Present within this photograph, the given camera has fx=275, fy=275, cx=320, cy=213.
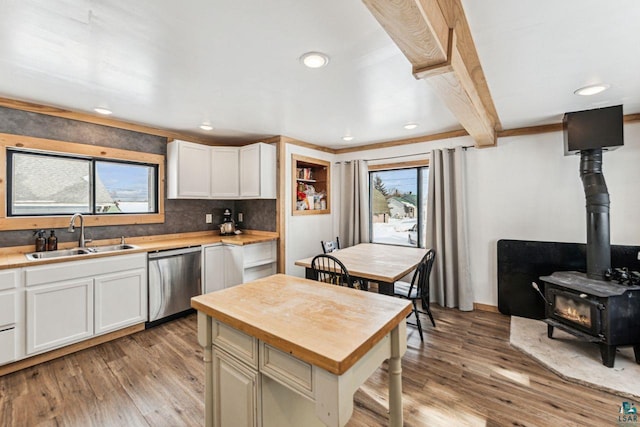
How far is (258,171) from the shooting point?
153 inches

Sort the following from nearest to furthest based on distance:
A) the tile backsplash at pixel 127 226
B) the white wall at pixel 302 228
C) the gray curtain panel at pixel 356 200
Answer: the tile backsplash at pixel 127 226, the white wall at pixel 302 228, the gray curtain panel at pixel 356 200

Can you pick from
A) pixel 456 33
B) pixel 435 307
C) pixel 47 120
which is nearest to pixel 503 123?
pixel 456 33

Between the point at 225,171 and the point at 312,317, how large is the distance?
3.29 meters

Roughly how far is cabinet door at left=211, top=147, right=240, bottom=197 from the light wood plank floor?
81.6 inches

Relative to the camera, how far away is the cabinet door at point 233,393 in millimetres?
1260

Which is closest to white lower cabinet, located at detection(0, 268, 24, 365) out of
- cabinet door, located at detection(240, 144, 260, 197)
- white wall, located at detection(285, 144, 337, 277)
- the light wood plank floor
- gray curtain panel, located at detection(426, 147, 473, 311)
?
the light wood plank floor

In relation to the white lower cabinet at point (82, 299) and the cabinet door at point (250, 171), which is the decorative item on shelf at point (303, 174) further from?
the white lower cabinet at point (82, 299)

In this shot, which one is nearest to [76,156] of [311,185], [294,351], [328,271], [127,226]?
[127,226]

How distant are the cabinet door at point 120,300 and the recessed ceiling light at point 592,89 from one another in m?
4.52

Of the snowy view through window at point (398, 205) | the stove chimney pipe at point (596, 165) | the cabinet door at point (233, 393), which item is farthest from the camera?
the snowy view through window at point (398, 205)

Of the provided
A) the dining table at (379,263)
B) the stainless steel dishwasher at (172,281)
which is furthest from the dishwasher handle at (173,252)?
the dining table at (379,263)

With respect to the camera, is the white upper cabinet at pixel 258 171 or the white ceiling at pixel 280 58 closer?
the white ceiling at pixel 280 58

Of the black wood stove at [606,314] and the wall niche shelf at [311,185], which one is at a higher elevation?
the wall niche shelf at [311,185]

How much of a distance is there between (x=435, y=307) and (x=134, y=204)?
13.8ft
